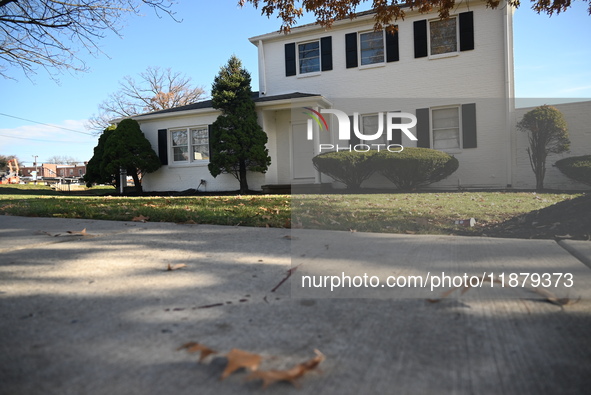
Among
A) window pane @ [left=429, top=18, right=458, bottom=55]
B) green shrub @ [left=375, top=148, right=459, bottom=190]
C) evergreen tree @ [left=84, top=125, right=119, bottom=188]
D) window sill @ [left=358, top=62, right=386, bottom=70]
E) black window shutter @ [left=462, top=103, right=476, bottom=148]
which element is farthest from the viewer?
evergreen tree @ [left=84, top=125, right=119, bottom=188]

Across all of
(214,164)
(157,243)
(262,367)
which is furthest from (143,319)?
(214,164)

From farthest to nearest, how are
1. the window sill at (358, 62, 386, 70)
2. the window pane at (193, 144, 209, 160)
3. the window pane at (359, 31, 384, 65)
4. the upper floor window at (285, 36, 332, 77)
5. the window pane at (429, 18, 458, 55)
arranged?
the window pane at (193, 144, 209, 160) < the upper floor window at (285, 36, 332, 77) < the window pane at (359, 31, 384, 65) < the window sill at (358, 62, 386, 70) < the window pane at (429, 18, 458, 55)

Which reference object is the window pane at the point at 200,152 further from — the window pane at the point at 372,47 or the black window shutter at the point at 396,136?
the black window shutter at the point at 396,136

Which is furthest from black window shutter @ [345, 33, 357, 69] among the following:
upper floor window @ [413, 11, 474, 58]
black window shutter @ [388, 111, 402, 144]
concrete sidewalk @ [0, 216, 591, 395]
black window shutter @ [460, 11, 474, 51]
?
concrete sidewalk @ [0, 216, 591, 395]

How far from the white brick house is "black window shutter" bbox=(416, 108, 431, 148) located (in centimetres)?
3

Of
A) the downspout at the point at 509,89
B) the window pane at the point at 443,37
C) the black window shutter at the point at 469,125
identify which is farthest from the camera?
the window pane at the point at 443,37

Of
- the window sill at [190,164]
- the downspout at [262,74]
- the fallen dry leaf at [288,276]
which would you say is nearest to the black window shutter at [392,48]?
the downspout at [262,74]

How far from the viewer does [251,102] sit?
13203mm

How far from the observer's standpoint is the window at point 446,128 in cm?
1266

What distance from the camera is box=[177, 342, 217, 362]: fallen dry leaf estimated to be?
4.71 feet

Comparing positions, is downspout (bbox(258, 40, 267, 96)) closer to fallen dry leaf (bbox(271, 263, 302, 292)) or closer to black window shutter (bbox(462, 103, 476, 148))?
black window shutter (bbox(462, 103, 476, 148))

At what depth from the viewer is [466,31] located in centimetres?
1228

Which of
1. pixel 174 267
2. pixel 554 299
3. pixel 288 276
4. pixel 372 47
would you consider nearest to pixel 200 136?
pixel 372 47

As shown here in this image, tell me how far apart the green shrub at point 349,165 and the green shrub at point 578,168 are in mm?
4953
